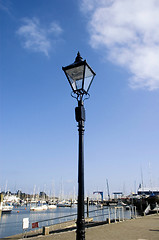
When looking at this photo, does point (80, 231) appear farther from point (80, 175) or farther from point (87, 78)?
point (87, 78)

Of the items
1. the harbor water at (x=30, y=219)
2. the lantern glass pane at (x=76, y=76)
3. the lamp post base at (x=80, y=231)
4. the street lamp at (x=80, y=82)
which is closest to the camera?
the lamp post base at (x=80, y=231)

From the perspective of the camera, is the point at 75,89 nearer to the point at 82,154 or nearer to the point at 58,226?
the point at 82,154

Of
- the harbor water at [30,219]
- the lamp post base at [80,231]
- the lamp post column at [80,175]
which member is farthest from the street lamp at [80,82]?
the harbor water at [30,219]

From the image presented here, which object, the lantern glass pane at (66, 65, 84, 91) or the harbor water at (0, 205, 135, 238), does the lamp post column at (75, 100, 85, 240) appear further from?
the harbor water at (0, 205, 135, 238)

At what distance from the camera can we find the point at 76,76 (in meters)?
6.24

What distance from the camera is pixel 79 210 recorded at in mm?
5086

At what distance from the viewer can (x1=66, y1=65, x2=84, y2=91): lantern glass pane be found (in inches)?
238

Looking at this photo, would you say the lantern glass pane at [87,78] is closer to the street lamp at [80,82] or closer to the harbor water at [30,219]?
the street lamp at [80,82]

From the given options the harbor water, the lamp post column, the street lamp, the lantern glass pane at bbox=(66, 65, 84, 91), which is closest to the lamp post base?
the lamp post column

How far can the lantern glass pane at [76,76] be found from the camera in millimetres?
6045

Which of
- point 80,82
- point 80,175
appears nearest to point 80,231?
point 80,175

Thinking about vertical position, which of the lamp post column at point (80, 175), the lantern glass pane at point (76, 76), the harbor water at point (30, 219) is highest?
the lantern glass pane at point (76, 76)

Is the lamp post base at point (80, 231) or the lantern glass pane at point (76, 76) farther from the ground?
the lantern glass pane at point (76, 76)

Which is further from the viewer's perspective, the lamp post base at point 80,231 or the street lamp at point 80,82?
the street lamp at point 80,82
